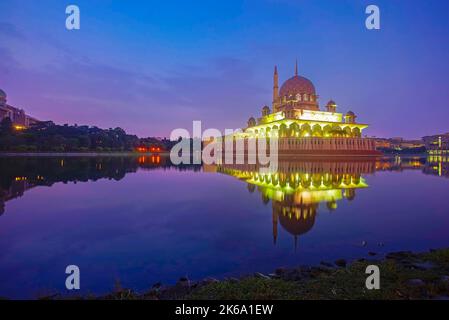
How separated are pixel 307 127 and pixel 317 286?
57.3 meters

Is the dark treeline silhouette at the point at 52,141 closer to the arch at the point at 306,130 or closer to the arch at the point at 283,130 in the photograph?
the arch at the point at 283,130

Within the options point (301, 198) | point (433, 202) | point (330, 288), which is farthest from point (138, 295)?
point (433, 202)

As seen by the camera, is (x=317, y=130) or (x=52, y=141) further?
(x=317, y=130)

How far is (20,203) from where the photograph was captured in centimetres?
1098

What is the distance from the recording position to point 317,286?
429 centimetres

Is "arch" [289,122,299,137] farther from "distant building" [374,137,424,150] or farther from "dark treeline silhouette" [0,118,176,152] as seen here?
"distant building" [374,137,424,150]

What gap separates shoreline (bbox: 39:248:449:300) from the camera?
3.95m

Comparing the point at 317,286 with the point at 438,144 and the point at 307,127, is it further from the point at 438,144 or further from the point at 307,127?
the point at 438,144

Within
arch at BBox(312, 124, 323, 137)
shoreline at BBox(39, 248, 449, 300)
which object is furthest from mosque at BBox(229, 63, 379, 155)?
shoreline at BBox(39, 248, 449, 300)

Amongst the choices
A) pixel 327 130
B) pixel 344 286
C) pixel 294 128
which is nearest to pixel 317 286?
pixel 344 286

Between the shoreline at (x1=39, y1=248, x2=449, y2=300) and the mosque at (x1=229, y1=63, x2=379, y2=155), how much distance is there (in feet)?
161

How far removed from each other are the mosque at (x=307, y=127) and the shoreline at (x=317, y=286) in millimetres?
49149

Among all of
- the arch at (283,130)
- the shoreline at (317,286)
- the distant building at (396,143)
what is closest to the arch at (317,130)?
the arch at (283,130)

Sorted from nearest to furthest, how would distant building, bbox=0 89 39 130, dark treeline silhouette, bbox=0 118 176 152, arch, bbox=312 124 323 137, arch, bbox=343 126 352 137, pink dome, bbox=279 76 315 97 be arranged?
dark treeline silhouette, bbox=0 118 176 152 → arch, bbox=312 124 323 137 → arch, bbox=343 126 352 137 → pink dome, bbox=279 76 315 97 → distant building, bbox=0 89 39 130
